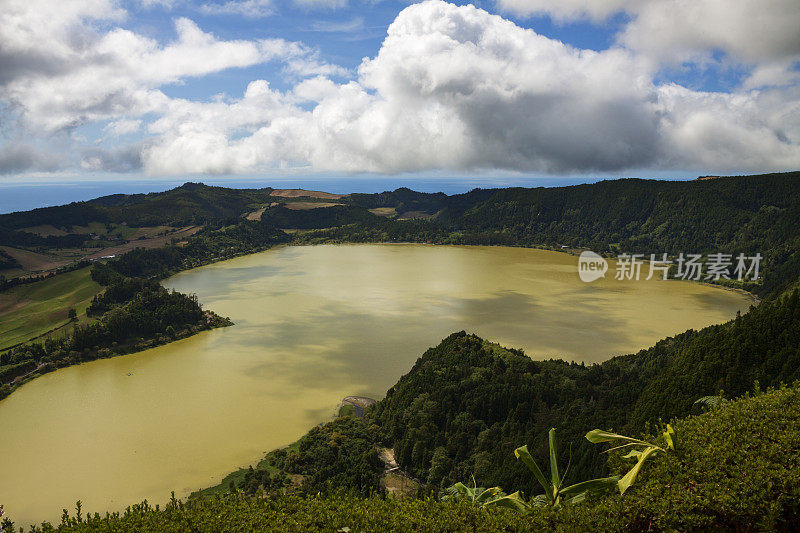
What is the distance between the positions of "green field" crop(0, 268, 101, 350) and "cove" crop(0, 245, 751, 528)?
19.2m

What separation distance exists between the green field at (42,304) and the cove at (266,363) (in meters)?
19.2

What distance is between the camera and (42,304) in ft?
293

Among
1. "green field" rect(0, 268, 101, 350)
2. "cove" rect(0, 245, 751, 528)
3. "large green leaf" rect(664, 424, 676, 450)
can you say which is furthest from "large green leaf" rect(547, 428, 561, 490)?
"green field" rect(0, 268, 101, 350)

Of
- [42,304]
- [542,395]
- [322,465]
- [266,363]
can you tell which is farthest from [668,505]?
[42,304]

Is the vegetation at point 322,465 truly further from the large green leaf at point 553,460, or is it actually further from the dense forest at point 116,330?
the dense forest at point 116,330

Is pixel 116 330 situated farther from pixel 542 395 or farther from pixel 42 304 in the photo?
pixel 542 395

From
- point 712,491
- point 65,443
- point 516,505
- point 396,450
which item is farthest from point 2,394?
point 712,491

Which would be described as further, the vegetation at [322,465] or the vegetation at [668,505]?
the vegetation at [322,465]

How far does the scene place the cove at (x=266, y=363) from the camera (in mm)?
39500

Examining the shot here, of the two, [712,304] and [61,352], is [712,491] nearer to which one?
[61,352]

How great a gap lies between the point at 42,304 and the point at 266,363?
2298 inches

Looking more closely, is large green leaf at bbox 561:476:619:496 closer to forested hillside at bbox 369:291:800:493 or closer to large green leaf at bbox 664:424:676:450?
large green leaf at bbox 664:424:676:450

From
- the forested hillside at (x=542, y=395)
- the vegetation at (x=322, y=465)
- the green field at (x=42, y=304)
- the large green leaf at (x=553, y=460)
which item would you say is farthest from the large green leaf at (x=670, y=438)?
the green field at (x=42, y=304)

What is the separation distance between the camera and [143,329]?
245 feet
